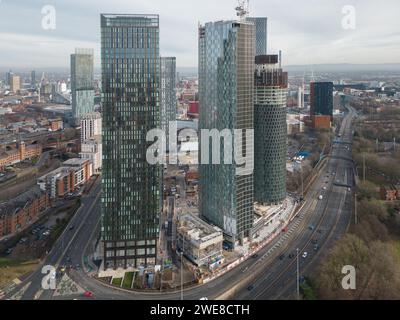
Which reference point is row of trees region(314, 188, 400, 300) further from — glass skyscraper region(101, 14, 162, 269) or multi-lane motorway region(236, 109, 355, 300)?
glass skyscraper region(101, 14, 162, 269)

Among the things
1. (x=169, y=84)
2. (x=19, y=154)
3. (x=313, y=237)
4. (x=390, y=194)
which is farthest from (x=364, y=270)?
(x=19, y=154)

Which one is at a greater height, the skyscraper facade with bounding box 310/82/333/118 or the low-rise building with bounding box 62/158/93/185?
the skyscraper facade with bounding box 310/82/333/118

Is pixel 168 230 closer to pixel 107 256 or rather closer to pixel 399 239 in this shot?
pixel 107 256

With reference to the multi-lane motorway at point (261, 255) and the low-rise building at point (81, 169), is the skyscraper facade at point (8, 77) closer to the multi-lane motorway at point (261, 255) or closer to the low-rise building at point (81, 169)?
the low-rise building at point (81, 169)

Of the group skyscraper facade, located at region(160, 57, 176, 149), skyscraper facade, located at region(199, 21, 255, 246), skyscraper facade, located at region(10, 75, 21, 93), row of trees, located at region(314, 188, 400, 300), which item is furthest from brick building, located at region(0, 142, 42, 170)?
skyscraper facade, located at region(10, 75, 21, 93)

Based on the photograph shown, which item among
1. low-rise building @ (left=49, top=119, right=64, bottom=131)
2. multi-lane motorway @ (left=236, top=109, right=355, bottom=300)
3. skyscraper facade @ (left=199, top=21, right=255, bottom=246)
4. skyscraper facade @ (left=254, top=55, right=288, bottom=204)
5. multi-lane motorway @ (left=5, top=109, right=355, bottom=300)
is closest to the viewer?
multi-lane motorway @ (left=5, top=109, right=355, bottom=300)
